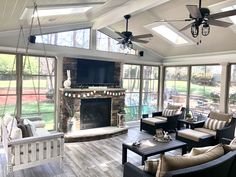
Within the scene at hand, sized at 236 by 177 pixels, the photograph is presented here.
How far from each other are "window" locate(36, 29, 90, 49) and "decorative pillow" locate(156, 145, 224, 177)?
4604 mm

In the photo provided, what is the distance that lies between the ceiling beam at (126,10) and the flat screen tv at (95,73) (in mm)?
1208

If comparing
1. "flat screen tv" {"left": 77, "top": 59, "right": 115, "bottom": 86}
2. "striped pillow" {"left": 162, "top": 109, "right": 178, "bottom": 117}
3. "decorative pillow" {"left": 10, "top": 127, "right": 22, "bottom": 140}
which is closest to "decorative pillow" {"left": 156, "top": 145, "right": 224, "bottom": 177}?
"decorative pillow" {"left": 10, "top": 127, "right": 22, "bottom": 140}

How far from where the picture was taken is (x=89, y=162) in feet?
14.2

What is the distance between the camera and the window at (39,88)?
5.67 m

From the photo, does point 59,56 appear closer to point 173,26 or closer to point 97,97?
point 97,97

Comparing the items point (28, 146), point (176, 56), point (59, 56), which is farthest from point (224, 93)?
point (28, 146)

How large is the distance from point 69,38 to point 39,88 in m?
1.76

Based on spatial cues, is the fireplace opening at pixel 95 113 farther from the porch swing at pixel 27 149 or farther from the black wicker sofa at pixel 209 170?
the black wicker sofa at pixel 209 170

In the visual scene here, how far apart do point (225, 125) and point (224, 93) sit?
4.55ft

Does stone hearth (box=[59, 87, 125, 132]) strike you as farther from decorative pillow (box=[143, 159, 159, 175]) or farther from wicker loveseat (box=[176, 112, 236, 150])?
decorative pillow (box=[143, 159, 159, 175])

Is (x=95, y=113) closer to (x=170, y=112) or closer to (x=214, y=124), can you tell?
(x=170, y=112)

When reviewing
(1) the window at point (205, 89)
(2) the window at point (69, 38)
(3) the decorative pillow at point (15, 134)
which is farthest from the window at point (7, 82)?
(1) the window at point (205, 89)

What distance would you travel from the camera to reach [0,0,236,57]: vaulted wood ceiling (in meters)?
3.60

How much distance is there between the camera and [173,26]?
577 centimetres
